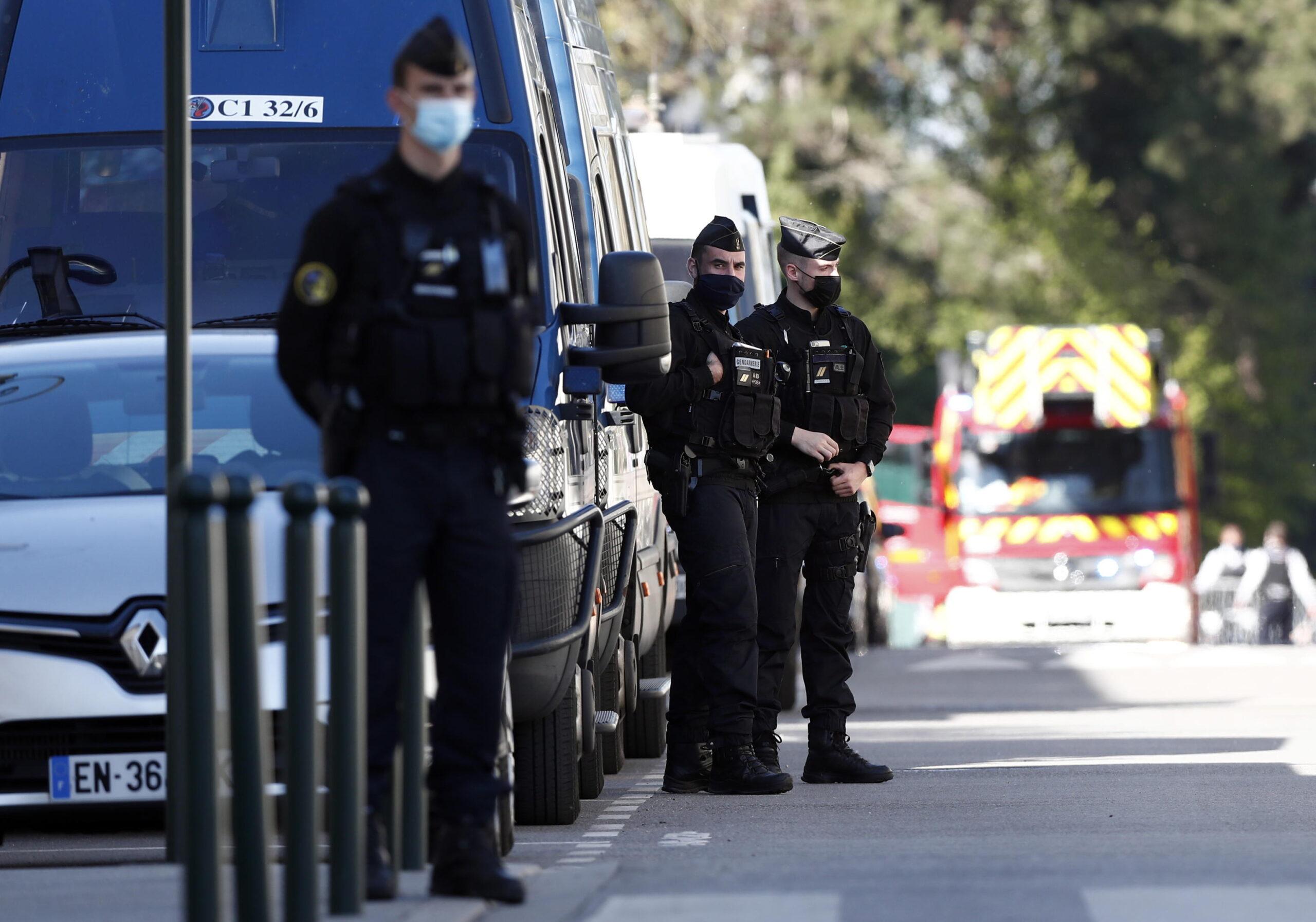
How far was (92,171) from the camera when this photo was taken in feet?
29.6

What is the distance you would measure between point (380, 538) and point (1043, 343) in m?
19.1

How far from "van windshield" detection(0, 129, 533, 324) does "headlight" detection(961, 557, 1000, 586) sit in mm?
16187

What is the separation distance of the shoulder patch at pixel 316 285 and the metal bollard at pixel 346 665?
48cm

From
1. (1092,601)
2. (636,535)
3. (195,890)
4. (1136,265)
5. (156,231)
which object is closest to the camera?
(195,890)

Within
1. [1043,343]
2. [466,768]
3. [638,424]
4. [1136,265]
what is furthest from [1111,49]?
[466,768]

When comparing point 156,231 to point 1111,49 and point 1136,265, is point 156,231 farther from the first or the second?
point 1111,49

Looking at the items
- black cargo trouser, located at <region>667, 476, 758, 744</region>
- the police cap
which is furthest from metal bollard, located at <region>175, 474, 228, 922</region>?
black cargo trouser, located at <region>667, 476, 758, 744</region>

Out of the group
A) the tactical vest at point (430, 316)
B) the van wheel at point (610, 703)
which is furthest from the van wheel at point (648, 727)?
the tactical vest at point (430, 316)

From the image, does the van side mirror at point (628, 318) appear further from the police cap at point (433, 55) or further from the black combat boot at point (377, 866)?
the black combat boot at point (377, 866)

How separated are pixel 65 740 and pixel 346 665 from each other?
2258 mm

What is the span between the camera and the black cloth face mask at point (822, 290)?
32.6 ft

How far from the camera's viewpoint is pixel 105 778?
296 inches

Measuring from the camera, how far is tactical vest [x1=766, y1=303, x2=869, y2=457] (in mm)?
9984

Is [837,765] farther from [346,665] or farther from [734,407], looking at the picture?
[346,665]
